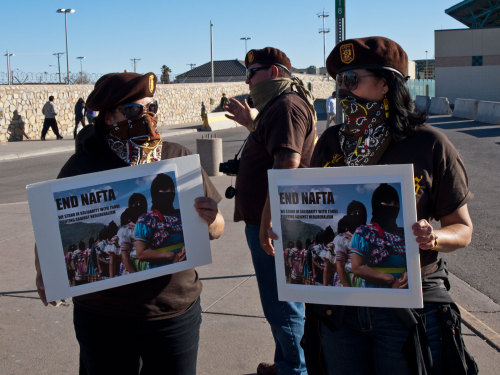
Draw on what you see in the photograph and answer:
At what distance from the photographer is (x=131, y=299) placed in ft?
7.93

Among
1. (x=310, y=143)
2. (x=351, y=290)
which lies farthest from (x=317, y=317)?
(x=310, y=143)

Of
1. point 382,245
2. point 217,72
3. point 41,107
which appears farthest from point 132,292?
point 217,72

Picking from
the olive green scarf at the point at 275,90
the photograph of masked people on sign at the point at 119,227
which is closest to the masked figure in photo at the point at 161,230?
the photograph of masked people on sign at the point at 119,227

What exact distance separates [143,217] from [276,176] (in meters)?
0.58

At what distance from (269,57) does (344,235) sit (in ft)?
6.28

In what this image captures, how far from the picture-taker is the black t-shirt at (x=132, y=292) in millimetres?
2422

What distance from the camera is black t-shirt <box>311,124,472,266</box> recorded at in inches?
87.8

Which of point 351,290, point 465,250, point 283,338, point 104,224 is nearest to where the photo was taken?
point 351,290

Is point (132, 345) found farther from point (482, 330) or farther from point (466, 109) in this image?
point (466, 109)

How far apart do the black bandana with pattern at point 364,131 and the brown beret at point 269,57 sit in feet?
4.76

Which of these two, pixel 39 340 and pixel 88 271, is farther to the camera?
pixel 39 340

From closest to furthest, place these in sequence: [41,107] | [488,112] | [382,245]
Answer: [382,245] → [488,112] → [41,107]

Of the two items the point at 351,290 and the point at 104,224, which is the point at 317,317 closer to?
the point at 351,290

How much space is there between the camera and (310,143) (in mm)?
3480
